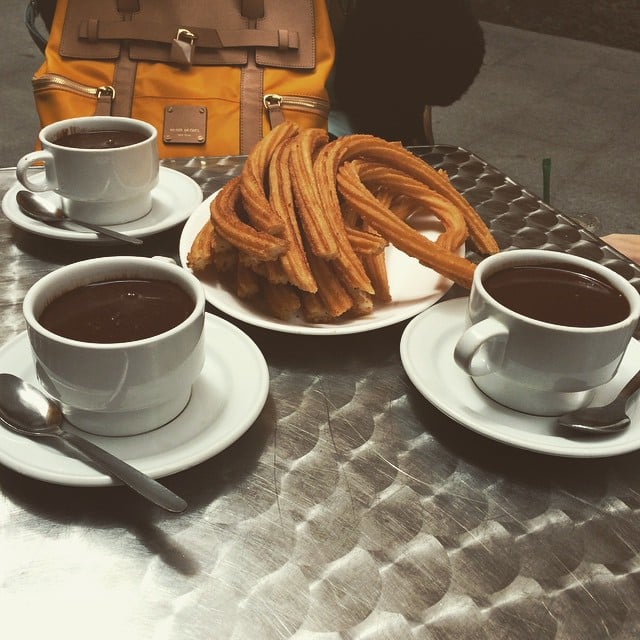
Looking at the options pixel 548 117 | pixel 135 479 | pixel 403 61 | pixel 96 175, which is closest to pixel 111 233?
pixel 96 175

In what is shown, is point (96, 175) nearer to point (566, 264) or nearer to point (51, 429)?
point (51, 429)

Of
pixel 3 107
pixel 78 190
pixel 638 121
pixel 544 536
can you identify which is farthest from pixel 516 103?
pixel 544 536

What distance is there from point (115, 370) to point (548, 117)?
273 cm

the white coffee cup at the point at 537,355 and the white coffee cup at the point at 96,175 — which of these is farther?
the white coffee cup at the point at 96,175

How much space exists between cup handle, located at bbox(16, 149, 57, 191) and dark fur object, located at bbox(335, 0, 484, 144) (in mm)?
753

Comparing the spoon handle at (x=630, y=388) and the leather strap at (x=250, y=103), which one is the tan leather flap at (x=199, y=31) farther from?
the spoon handle at (x=630, y=388)

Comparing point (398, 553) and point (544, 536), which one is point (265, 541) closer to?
point (398, 553)

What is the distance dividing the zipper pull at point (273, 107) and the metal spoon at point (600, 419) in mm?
872

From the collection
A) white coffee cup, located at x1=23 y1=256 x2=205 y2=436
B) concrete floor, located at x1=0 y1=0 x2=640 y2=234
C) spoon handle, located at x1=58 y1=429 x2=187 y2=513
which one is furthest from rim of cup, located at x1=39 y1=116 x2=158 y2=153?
concrete floor, located at x1=0 y1=0 x2=640 y2=234

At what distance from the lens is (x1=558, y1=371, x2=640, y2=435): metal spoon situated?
0.54 meters

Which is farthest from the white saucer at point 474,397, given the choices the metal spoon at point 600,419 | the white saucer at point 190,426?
the white saucer at point 190,426

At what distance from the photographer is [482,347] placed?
1.86 ft

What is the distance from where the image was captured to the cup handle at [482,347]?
54 cm

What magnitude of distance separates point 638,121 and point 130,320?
2.80m
